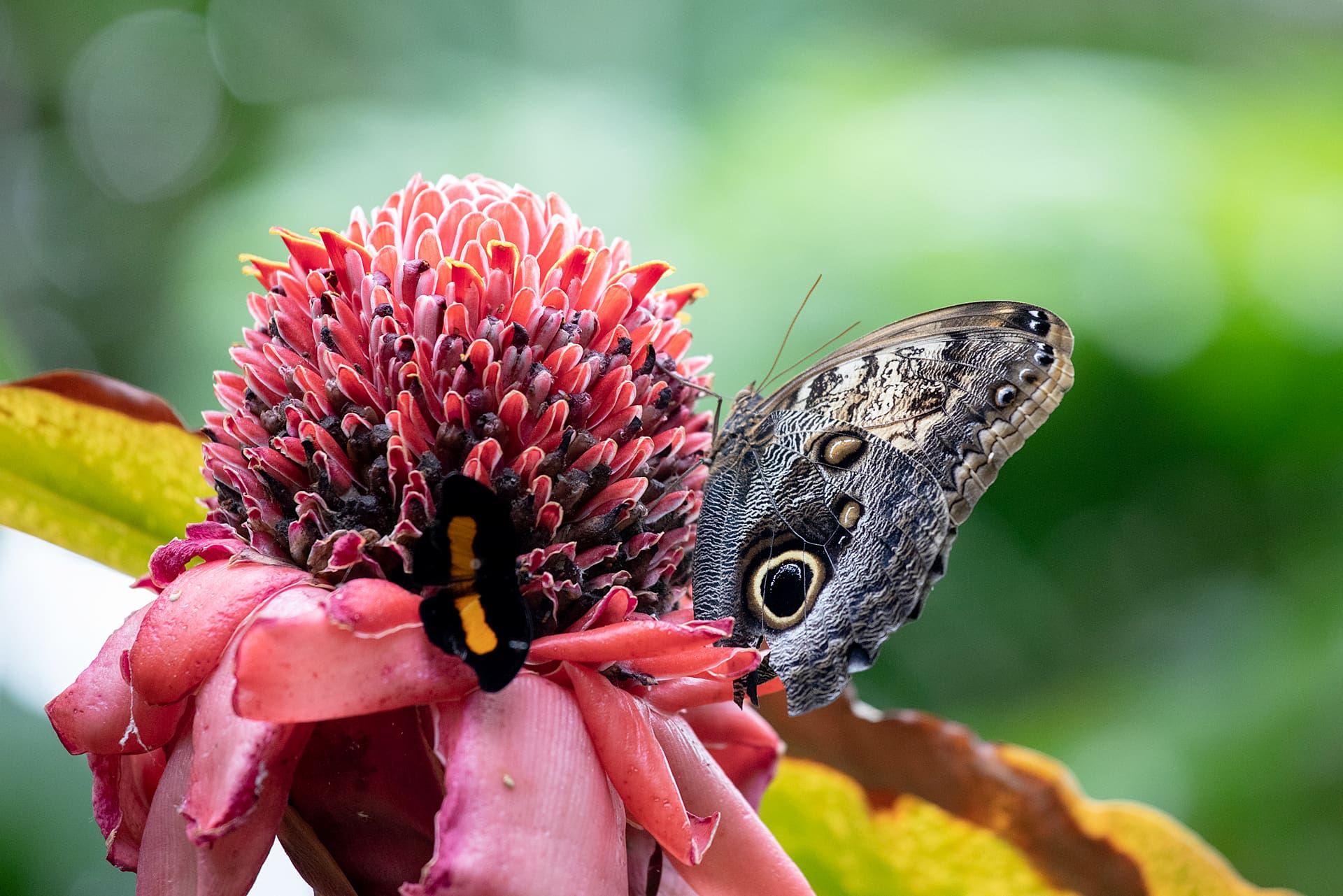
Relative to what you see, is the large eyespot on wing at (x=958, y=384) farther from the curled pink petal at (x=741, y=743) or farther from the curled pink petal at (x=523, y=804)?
the curled pink petal at (x=523, y=804)

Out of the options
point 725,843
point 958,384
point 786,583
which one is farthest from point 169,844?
point 958,384

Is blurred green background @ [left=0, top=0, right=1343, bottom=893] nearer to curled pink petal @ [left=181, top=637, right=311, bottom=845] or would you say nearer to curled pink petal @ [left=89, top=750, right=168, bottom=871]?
curled pink petal @ [left=89, top=750, right=168, bottom=871]

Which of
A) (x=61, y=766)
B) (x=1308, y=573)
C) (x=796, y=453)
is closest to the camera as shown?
(x=796, y=453)

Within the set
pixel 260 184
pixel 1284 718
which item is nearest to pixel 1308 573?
pixel 1284 718

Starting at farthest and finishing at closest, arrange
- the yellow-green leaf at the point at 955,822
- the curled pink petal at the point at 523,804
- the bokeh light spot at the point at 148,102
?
1. the bokeh light spot at the point at 148,102
2. the yellow-green leaf at the point at 955,822
3. the curled pink petal at the point at 523,804

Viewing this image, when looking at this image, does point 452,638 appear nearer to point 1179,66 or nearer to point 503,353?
point 503,353

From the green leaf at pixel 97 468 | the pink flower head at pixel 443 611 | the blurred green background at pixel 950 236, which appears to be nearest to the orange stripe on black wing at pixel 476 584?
the pink flower head at pixel 443 611

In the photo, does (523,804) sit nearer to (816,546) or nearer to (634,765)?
(634,765)
